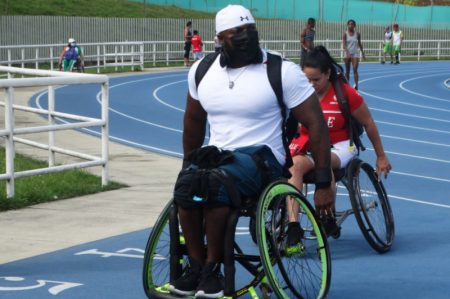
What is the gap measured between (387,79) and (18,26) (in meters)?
17.6

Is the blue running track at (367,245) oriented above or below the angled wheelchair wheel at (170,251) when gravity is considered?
below

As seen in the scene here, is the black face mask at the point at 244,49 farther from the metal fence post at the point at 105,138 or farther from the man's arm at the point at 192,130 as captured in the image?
the metal fence post at the point at 105,138

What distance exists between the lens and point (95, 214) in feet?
33.3

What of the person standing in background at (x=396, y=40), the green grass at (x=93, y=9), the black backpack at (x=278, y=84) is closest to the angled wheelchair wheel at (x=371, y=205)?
the black backpack at (x=278, y=84)

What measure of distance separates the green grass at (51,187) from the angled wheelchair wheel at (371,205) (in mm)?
3519

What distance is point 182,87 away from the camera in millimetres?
31375

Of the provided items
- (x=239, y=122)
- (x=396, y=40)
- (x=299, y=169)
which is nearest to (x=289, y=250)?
(x=239, y=122)

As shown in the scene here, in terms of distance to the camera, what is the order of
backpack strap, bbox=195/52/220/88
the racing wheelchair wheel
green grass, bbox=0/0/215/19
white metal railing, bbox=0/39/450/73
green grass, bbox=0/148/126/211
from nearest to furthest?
1. the racing wheelchair wheel
2. backpack strap, bbox=195/52/220/88
3. green grass, bbox=0/148/126/211
4. white metal railing, bbox=0/39/450/73
5. green grass, bbox=0/0/215/19

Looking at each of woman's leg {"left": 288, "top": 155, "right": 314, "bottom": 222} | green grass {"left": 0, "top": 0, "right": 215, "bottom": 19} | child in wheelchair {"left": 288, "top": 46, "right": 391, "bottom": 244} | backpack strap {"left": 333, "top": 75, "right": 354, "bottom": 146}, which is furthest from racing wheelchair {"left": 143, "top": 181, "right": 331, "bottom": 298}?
green grass {"left": 0, "top": 0, "right": 215, "bottom": 19}

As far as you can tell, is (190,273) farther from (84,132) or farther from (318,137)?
(84,132)

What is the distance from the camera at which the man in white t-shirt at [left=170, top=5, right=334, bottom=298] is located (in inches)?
231

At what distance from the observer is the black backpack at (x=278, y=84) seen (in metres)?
6.08

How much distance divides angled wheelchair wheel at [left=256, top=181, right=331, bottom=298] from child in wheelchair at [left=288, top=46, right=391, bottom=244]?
3.58 feet

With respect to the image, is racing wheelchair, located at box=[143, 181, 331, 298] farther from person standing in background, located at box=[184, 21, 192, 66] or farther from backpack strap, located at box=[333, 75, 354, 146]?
person standing in background, located at box=[184, 21, 192, 66]
